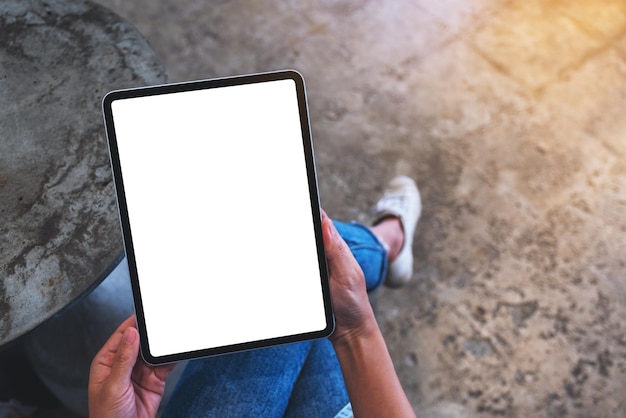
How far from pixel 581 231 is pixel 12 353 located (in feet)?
4.92

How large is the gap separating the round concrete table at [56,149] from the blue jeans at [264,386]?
25 centimetres

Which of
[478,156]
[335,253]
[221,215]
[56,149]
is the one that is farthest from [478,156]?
[56,149]

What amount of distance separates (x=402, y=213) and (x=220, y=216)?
681mm

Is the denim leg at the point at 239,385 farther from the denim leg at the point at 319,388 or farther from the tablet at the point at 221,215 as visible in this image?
the tablet at the point at 221,215

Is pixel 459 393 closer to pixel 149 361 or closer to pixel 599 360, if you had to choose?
pixel 599 360

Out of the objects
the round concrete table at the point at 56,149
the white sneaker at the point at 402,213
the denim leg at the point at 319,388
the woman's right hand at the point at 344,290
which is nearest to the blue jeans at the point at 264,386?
the denim leg at the point at 319,388

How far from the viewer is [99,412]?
2.40 ft

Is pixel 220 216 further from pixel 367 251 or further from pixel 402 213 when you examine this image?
pixel 402 213

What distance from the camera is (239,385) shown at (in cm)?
89

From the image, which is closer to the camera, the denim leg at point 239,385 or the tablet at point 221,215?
the tablet at point 221,215

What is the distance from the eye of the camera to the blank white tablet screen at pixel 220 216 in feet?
2.45

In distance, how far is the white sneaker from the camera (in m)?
1.30

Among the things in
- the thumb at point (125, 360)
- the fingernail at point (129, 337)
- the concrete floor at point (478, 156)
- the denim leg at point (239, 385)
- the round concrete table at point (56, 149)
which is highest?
the round concrete table at point (56, 149)

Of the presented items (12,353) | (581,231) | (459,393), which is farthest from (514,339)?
(12,353)
